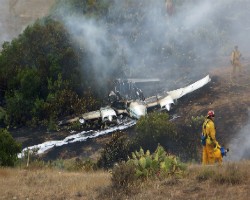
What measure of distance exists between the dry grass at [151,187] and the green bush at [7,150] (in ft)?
5.88

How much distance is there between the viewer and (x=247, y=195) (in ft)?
21.0

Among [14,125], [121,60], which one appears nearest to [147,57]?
[121,60]

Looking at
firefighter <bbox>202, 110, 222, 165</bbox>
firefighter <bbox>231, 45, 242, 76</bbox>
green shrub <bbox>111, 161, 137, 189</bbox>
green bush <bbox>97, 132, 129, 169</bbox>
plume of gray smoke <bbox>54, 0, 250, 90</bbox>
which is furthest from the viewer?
plume of gray smoke <bbox>54, 0, 250, 90</bbox>

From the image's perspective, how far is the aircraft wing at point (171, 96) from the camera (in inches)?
606

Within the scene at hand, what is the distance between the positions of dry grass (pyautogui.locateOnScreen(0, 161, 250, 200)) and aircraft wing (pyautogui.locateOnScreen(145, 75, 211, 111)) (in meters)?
7.28

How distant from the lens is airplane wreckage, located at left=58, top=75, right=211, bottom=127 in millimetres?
15031

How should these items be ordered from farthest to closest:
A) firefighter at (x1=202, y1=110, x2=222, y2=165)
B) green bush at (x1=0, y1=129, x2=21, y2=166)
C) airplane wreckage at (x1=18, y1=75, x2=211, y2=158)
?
airplane wreckage at (x1=18, y1=75, x2=211, y2=158), green bush at (x1=0, y1=129, x2=21, y2=166), firefighter at (x1=202, y1=110, x2=222, y2=165)

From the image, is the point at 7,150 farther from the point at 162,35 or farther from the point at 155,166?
the point at 162,35

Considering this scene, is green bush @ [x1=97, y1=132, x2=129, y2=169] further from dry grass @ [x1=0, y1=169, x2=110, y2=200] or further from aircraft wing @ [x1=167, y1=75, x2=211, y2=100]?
aircraft wing @ [x1=167, y1=75, x2=211, y2=100]

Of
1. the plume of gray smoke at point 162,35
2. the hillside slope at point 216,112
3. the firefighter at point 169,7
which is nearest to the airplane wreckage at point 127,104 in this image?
the hillside slope at point 216,112

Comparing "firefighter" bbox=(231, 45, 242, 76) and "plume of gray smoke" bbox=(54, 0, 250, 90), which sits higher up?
"plume of gray smoke" bbox=(54, 0, 250, 90)

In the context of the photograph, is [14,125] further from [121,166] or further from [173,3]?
[173,3]

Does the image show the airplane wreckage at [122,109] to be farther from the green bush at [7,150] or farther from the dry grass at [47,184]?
the dry grass at [47,184]

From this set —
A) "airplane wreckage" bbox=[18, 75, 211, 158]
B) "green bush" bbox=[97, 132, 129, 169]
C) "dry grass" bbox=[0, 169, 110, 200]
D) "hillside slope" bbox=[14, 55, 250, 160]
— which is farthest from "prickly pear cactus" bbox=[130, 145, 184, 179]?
"airplane wreckage" bbox=[18, 75, 211, 158]
